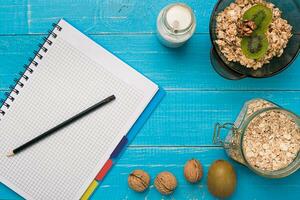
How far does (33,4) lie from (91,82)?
17 centimetres

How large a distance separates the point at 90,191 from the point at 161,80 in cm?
23

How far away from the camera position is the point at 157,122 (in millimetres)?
786

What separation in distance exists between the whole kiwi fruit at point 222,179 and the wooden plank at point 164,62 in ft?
0.45

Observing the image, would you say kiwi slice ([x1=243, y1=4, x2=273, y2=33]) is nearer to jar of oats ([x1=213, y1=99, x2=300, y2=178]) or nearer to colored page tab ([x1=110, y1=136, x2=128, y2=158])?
jar of oats ([x1=213, y1=99, x2=300, y2=178])

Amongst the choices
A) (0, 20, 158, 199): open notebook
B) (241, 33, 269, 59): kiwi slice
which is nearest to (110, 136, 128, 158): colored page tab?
(0, 20, 158, 199): open notebook

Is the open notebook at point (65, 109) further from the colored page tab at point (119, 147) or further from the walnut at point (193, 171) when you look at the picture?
the walnut at point (193, 171)

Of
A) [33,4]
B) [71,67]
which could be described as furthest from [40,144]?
[33,4]

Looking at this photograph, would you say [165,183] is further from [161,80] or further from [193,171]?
[161,80]

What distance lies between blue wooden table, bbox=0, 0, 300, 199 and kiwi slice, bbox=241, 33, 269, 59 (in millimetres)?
84

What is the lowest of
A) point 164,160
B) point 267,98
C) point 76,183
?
point 76,183

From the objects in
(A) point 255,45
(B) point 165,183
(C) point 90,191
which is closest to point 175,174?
(B) point 165,183

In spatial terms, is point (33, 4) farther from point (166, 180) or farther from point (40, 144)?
point (166, 180)

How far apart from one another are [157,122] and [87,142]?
0.42 ft

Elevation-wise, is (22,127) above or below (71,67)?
below
